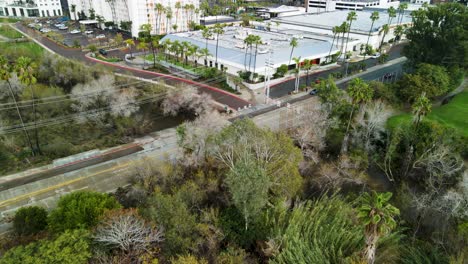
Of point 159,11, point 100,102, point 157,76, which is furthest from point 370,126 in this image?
point 159,11

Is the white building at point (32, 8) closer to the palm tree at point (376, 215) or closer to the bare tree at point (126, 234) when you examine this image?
the bare tree at point (126, 234)

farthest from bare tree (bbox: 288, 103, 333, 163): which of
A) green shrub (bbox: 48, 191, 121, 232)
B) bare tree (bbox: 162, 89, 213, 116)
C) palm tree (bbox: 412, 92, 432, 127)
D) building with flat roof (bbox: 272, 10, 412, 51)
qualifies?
building with flat roof (bbox: 272, 10, 412, 51)

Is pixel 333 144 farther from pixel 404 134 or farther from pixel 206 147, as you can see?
pixel 206 147

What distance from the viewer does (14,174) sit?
38.2 meters

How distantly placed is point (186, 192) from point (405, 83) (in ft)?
135

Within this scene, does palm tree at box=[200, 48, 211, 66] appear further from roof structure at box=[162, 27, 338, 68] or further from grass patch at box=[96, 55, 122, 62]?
grass patch at box=[96, 55, 122, 62]

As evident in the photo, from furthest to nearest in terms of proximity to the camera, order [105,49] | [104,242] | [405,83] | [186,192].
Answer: [105,49] → [405,83] → [186,192] → [104,242]

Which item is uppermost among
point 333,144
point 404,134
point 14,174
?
point 404,134

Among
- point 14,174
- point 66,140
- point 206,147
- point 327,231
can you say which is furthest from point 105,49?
point 327,231

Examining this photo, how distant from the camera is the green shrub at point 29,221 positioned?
27484mm

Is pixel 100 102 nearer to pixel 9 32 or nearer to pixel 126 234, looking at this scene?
pixel 126 234

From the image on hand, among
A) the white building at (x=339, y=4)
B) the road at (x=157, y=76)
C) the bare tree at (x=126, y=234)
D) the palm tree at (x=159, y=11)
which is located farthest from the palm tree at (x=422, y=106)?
the white building at (x=339, y=4)

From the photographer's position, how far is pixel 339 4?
5556 inches

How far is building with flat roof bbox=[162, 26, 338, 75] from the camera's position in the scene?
6750cm
